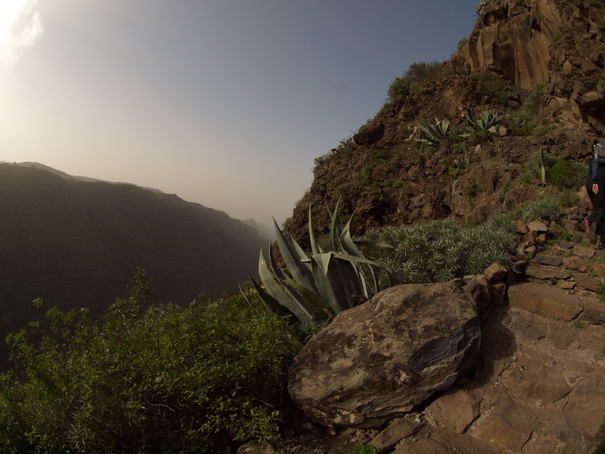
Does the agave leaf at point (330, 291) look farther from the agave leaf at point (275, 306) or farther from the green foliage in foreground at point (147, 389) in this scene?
the green foliage in foreground at point (147, 389)

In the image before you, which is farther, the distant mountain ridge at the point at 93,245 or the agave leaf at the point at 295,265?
the distant mountain ridge at the point at 93,245

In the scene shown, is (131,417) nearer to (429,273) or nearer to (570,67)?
(429,273)

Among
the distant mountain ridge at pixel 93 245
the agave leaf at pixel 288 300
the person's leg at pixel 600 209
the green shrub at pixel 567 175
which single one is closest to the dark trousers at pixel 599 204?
the person's leg at pixel 600 209

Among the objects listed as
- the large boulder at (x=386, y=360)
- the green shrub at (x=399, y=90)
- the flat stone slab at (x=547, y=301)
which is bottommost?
the flat stone slab at (x=547, y=301)

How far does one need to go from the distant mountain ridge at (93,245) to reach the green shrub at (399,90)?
2278cm

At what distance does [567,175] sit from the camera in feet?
22.3

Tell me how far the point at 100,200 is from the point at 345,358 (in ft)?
210

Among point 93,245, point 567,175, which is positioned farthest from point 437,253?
point 93,245

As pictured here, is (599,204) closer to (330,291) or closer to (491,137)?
(330,291)

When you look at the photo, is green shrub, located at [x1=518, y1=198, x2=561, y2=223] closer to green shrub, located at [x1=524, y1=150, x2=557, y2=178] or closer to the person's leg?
the person's leg

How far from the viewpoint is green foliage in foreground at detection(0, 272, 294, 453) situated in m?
2.41

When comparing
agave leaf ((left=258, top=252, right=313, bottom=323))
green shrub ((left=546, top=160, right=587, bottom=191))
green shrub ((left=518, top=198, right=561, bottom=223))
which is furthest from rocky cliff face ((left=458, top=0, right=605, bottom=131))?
agave leaf ((left=258, top=252, right=313, bottom=323))

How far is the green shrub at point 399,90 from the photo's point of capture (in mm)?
16484

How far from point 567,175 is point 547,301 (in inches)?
179
